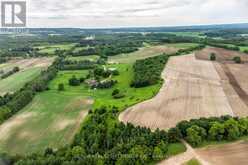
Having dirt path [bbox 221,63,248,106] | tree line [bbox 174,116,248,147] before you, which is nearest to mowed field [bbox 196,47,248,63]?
dirt path [bbox 221,63,248,106]

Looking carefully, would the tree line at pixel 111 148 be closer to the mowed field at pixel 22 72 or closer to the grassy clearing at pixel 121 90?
the grassy clearing at pixel 121 90

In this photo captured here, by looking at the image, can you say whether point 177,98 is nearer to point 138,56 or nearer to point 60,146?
point 60,146

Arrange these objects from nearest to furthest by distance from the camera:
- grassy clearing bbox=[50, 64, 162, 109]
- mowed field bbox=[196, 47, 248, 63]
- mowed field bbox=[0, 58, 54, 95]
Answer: grassy clearing bbox=[50, 64, 162, 109]
mowed field bbox=[0, 58, 54, 95]
mowed field bbox=[196, 47, 248, 63]

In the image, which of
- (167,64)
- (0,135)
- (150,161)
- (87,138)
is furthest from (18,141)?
(167,64)

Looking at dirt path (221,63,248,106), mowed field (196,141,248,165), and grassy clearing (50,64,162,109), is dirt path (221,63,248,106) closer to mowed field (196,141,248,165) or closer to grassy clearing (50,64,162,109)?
grassy clearing (50,64,162,109)

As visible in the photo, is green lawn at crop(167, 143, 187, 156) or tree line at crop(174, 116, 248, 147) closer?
green lawn at crop(167, 143, 187, 156)

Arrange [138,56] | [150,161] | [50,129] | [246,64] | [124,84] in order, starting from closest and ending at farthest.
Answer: [150,161] → [50,129] → [124,84] → [246,64] → [138,56]
